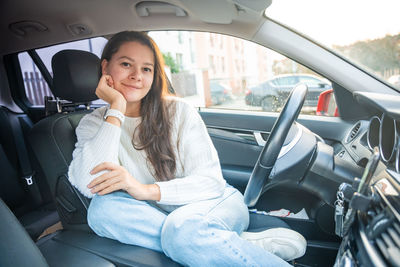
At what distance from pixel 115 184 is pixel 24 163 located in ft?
4.93

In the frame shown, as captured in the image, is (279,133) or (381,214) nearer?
(381,214)

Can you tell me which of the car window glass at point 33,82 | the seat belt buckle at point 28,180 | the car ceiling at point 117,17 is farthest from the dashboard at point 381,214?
the car window glass at point 33,82

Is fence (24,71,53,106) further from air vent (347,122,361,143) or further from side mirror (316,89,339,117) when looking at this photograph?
air vent (347,122,361,143)

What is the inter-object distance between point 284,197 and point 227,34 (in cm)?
95

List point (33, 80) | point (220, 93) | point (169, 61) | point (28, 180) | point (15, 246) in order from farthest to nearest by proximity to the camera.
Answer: point (33, 80) < point (220, 93) < point (28, 180) < point (169, 61) < point (15, 246)

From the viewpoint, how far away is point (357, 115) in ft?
5.34

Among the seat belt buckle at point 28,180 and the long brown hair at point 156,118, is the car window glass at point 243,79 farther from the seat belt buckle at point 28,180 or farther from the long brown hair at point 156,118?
the seat belt buckle at point 28,180

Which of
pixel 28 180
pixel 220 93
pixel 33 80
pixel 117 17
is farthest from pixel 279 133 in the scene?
pixel 33 80

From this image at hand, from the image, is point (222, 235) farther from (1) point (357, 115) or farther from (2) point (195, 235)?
(1) point (357, 115)

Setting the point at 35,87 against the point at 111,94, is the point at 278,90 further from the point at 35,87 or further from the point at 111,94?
the point at 35,87

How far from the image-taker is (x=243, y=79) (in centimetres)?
239

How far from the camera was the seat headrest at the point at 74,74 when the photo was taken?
1.53 m

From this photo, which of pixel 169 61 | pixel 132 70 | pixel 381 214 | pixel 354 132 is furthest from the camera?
pixel 169 61

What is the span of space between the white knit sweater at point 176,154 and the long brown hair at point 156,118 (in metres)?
0.03
